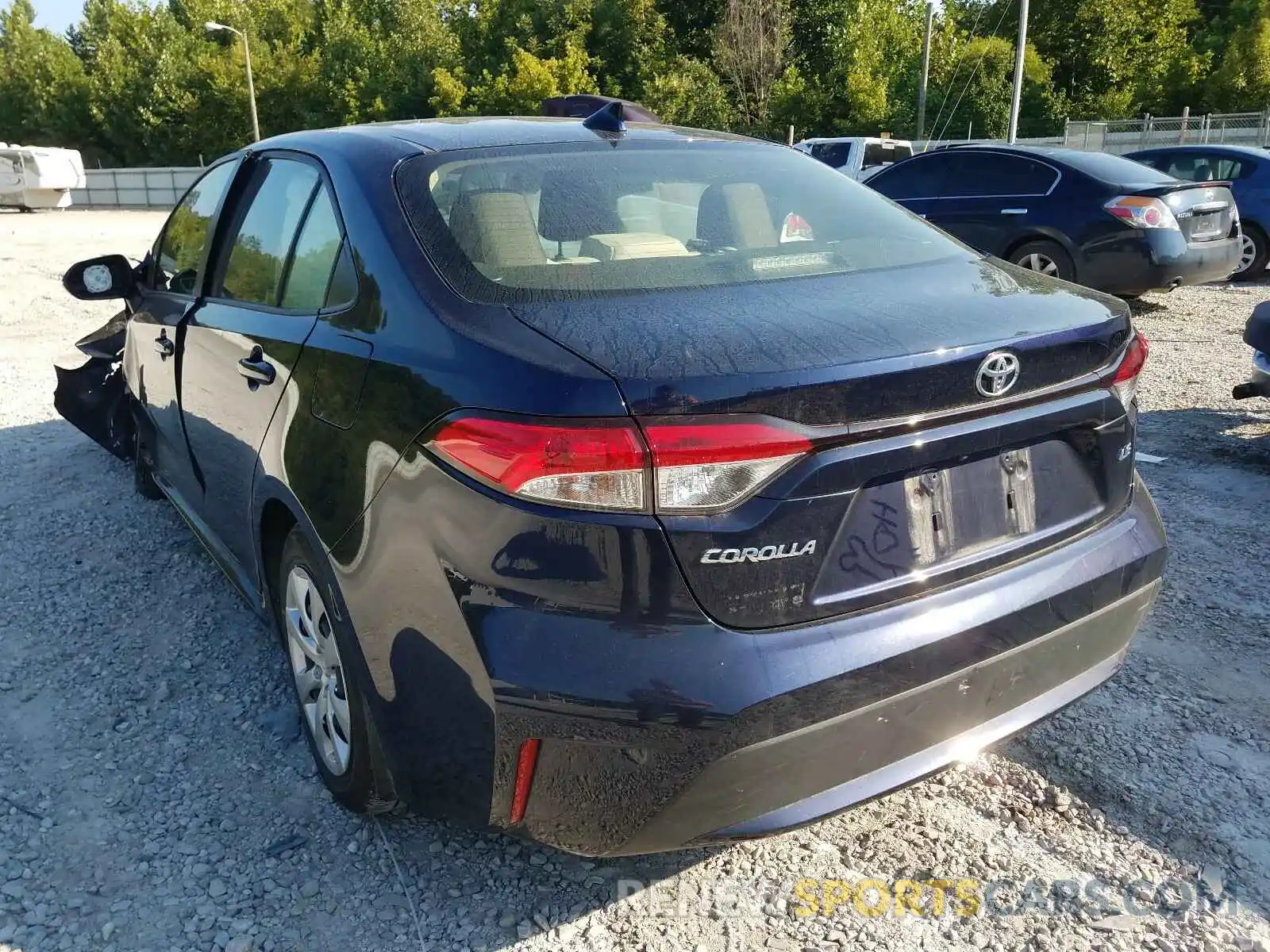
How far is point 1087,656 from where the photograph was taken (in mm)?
2275

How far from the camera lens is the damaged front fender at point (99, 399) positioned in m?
4.97

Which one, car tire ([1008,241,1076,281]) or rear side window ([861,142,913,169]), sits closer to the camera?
car tire ([1008,241,1076,281])

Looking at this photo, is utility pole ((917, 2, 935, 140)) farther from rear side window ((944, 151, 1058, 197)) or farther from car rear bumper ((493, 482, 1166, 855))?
car rear bumper ((493, 482, 1166, 855))

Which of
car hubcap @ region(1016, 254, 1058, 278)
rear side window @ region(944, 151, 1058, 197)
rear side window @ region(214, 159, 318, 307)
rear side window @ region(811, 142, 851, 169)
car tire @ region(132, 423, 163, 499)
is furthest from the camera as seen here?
rear side window @ region(811, 142, 851, 169)

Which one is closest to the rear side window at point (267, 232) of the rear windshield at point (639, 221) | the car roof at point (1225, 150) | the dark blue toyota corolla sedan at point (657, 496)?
the dark blue toyota corolla sedan at point (657, 496)

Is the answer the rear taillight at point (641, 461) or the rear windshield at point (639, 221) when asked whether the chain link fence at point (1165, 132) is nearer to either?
the rear windshield at point (639, 221)

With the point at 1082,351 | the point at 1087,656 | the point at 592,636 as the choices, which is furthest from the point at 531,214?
the point at 1087,656

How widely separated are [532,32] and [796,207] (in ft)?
134

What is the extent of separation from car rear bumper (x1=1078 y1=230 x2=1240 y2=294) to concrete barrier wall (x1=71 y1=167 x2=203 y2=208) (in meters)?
40.3

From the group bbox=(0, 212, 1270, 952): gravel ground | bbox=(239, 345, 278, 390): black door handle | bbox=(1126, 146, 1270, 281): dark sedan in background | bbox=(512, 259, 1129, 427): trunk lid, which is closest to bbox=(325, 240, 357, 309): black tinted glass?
bbox=(239, 345, 278, 390): black door handle

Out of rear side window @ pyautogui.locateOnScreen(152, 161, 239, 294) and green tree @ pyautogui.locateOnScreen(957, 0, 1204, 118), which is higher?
green tree @ pyautogui.locateOnScreen(957, 0, 1204, 118)

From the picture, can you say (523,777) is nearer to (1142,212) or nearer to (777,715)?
(777,715)

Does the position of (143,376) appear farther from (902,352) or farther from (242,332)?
(902,352)

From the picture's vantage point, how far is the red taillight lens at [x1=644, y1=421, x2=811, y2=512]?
68.2 inches
